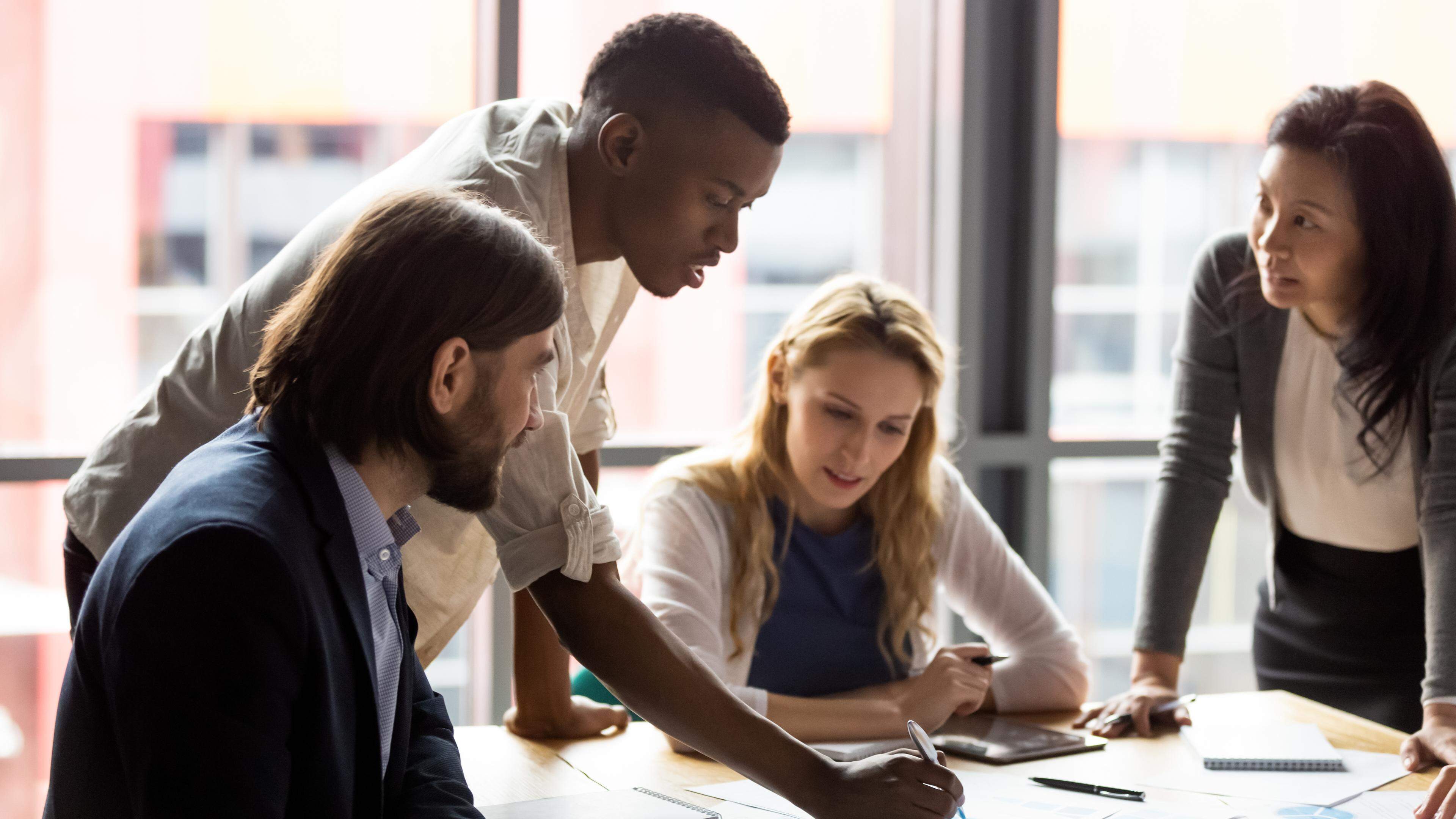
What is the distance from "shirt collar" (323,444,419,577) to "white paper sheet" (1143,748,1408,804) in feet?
2.98

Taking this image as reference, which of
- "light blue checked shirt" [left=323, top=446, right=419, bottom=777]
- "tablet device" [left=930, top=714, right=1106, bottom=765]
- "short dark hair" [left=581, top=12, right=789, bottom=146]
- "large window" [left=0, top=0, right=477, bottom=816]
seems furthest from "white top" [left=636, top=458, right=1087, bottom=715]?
"large window" [left=0, top=0, right=477, bottom=816]

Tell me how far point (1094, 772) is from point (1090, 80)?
2060mm

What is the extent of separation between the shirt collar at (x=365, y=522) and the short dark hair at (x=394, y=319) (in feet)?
0.05

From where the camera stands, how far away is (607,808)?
1.28m

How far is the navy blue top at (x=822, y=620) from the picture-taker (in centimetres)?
197

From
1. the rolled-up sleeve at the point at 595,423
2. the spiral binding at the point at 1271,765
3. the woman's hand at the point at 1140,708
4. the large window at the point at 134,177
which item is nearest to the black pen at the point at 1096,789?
the spiral binding at the point at 1271,765

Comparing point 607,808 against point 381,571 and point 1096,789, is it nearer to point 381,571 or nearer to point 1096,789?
point 381,571

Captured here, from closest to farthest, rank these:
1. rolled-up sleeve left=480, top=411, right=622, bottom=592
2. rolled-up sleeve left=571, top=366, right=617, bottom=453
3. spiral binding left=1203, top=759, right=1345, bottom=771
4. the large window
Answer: rolled-up sleeve left=480, top=411, right=622, bottom=592
spiral binding left=1203, top=759, right=1345, bottom=771
rolled-up sleeve left=571, top=366, right=617, bottom=453
the large window

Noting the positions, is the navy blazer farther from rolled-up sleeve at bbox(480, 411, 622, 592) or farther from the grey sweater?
the grey sweater

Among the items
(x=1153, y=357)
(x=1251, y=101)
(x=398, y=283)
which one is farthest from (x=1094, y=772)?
(x=1251, y=101)

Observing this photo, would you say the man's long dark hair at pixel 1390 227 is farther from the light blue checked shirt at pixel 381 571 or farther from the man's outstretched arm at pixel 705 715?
the light blue checked shirt at pixel 381 571

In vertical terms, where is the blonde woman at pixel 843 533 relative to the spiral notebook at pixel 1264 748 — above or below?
above

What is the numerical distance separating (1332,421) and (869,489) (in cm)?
71

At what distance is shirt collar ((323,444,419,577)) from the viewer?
1.05 metres
